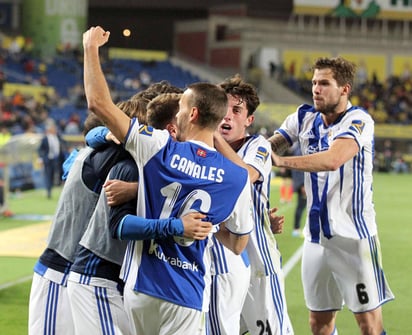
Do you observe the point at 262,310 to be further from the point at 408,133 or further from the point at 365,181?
the point at 408,133

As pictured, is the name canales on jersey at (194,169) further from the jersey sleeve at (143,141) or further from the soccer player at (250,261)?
the soccer player at (250,261)

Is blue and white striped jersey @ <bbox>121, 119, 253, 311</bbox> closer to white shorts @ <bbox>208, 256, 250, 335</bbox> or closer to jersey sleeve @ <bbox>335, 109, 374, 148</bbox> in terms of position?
white shorts @ <bbox>208, 256, 250, 335</bbox>

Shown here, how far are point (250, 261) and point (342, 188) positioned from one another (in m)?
1.04

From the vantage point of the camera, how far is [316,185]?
6.73m

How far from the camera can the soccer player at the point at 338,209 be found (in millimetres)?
6473

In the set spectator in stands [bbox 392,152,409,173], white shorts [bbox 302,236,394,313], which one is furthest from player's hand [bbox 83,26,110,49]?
spectator in stands [bbox 392,152,409,173]

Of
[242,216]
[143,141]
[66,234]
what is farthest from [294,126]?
[143,141]

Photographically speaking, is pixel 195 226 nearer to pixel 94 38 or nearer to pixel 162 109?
pixel 162 109

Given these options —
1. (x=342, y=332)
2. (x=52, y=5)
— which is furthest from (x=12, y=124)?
(x=342, y=332)

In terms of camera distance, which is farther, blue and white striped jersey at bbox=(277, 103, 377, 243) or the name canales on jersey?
blue and white striped jersey at bbox=(277, 103, 377, 243)

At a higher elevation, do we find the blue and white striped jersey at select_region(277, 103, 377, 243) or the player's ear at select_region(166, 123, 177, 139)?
the player's ear at select_region(166, 123, 177, 139)

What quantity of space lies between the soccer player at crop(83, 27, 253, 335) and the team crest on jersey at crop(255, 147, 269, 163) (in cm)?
97

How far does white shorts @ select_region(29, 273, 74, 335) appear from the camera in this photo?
527cm

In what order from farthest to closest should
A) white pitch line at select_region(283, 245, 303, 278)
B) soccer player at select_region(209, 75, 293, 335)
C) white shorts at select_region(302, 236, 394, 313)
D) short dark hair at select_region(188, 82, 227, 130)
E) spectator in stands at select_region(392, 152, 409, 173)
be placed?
1. spectator in stands at select_region(392, 152, 409, 173)
2. white pitch line at select_region(283, 245, 303, 278)
3. white shorts at select_region(302, 236, 394, 313)
4. soccer player at select_region(209, 75, 293, 335)
5. short dark hair at select_region(188, 82, 227, 130)
